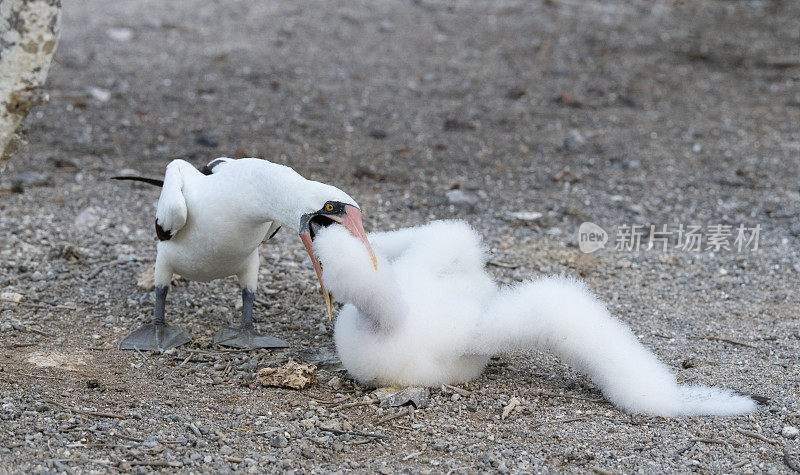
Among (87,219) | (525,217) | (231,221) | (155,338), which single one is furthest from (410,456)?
(87,219)

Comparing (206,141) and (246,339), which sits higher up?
(206,141)

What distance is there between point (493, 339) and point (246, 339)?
1.54 m

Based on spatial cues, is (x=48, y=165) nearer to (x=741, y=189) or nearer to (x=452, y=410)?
(x=452, y=410)

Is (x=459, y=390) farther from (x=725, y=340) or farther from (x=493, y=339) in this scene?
(x=725, y=340)

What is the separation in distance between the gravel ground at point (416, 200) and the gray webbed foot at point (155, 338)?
4.3 inches

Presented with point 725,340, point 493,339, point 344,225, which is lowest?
point 725,340

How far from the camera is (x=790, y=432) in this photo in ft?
12.5

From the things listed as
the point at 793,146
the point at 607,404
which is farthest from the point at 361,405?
the point at 793,146

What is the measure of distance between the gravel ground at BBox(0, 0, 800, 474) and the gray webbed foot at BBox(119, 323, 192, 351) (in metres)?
0.11

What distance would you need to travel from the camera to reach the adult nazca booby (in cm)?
390

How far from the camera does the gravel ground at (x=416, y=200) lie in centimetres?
376

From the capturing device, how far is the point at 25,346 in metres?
4.64

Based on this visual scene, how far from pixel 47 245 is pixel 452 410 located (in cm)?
354

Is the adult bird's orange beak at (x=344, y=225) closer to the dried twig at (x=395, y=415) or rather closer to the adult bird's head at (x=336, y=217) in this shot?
the adult bird's head at (x=336, y=217)
